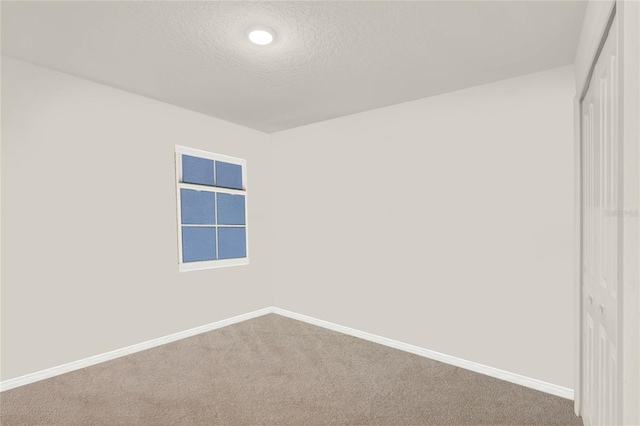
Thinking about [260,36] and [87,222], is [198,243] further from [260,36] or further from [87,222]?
[260,36]

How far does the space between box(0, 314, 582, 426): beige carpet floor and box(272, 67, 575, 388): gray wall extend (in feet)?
1.30

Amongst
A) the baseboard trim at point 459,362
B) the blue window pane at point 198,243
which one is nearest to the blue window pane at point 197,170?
the blue window pane at point 198,243

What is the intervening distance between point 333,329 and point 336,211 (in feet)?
4.72

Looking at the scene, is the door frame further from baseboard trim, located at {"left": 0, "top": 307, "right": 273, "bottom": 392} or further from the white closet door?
baseboard trim, located at {"left": 0, "top": 307, "right": 273, "bottom": 392}

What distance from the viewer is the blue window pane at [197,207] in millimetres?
4117

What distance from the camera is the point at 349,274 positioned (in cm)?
424

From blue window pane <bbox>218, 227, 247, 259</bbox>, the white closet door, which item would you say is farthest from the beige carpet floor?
blue window pane <bbox>218, 227, 247, 259</bbox>

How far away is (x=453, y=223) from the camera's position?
3355 millimetres

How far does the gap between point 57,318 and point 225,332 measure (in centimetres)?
169

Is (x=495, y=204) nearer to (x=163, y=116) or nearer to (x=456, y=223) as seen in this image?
(x=456, y=223)

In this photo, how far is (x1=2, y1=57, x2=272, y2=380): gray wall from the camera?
2836 mm

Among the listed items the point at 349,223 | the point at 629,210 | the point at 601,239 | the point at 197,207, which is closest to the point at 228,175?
the point at 197,207

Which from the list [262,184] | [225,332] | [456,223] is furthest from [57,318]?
[456,223]

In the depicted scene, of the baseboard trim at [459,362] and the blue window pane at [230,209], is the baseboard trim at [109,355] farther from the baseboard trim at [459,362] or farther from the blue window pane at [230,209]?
the blue window pane at [230,209]
